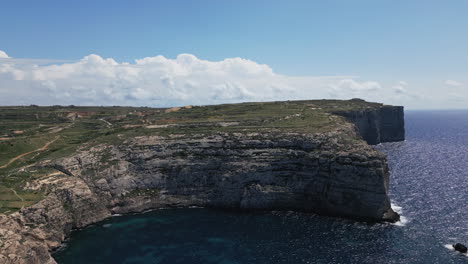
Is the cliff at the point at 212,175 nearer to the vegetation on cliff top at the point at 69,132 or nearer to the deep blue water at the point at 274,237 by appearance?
the vegetation on cliff top at the point at 69,132

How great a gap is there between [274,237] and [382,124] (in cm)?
14872

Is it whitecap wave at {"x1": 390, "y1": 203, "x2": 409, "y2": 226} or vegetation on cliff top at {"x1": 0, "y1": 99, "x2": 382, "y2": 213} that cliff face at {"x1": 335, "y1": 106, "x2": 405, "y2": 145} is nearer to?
vegetation on cliff top at {"x1": 0, "y1": 99, "x2": 382, "y2": 213}

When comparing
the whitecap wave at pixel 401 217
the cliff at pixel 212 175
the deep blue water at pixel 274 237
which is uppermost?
the cliff at pixel 212 175

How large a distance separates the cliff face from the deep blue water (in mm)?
83984

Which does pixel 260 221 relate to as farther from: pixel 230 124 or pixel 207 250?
pixel 230 124

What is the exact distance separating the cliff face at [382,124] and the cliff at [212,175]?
245 feet

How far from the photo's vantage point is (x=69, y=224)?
66.9m

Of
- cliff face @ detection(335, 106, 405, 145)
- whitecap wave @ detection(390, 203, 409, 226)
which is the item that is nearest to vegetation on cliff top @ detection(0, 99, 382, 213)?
whitecap wave @ detection(390, 203, 409, 226)

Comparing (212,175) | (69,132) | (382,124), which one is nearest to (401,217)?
(212,175)

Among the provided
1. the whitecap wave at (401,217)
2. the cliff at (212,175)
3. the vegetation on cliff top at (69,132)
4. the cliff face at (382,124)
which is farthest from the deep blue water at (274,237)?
the cliff face at (382,124)

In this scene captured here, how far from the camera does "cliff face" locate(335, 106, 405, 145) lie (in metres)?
167

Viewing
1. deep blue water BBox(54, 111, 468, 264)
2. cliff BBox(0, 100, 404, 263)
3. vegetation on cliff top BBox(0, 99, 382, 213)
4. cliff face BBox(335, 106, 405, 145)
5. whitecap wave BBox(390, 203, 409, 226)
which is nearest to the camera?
deep blue water BBox(54, 111, 468, 264)

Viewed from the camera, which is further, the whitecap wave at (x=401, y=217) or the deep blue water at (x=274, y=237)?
the whitecap wave at (x=401, y=217)

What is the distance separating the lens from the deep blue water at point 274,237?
56.1 meters
